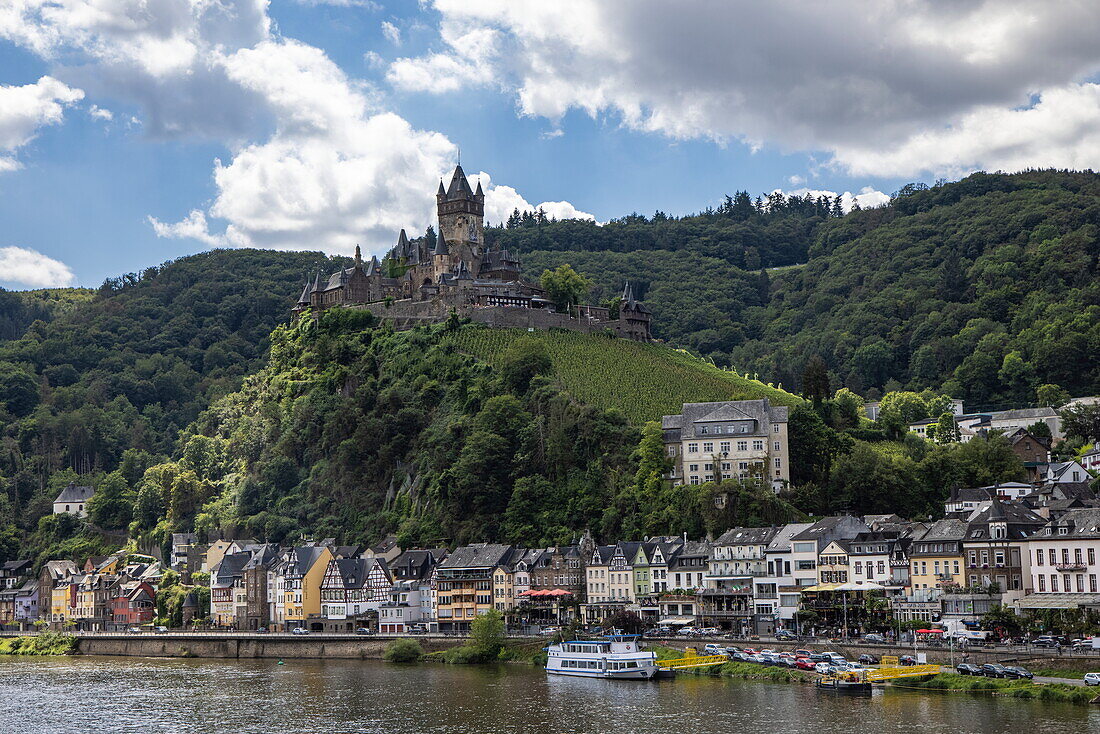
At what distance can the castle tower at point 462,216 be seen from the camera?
6954 inches

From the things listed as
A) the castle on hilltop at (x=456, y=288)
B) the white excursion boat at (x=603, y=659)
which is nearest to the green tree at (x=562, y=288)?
the castle on hilltop at (x=456, y=288)

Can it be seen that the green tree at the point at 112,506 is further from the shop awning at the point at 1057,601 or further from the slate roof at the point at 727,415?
the shop awning at the point at 1057,601

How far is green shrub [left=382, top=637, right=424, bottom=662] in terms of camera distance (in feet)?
338

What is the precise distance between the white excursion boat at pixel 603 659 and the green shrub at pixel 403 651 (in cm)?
1303

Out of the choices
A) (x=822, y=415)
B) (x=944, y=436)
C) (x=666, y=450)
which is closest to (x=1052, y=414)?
(x=944, y=436)

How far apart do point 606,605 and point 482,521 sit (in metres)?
21.9

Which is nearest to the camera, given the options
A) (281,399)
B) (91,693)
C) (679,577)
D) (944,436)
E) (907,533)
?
(91,693)

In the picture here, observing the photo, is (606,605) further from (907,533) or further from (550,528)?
(907,533)

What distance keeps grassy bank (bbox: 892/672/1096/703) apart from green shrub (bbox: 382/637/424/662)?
39279 millimetres

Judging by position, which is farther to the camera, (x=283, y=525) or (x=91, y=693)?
(x=283, y=525)

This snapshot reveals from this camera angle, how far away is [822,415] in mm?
127062

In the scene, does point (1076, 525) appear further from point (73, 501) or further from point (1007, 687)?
point (73, 501)

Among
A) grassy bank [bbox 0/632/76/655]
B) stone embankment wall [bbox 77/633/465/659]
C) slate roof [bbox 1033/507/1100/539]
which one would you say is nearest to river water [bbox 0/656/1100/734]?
stone embankment wall [bbox 77/633/465/659]

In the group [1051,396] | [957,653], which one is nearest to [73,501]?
[1051,396]
